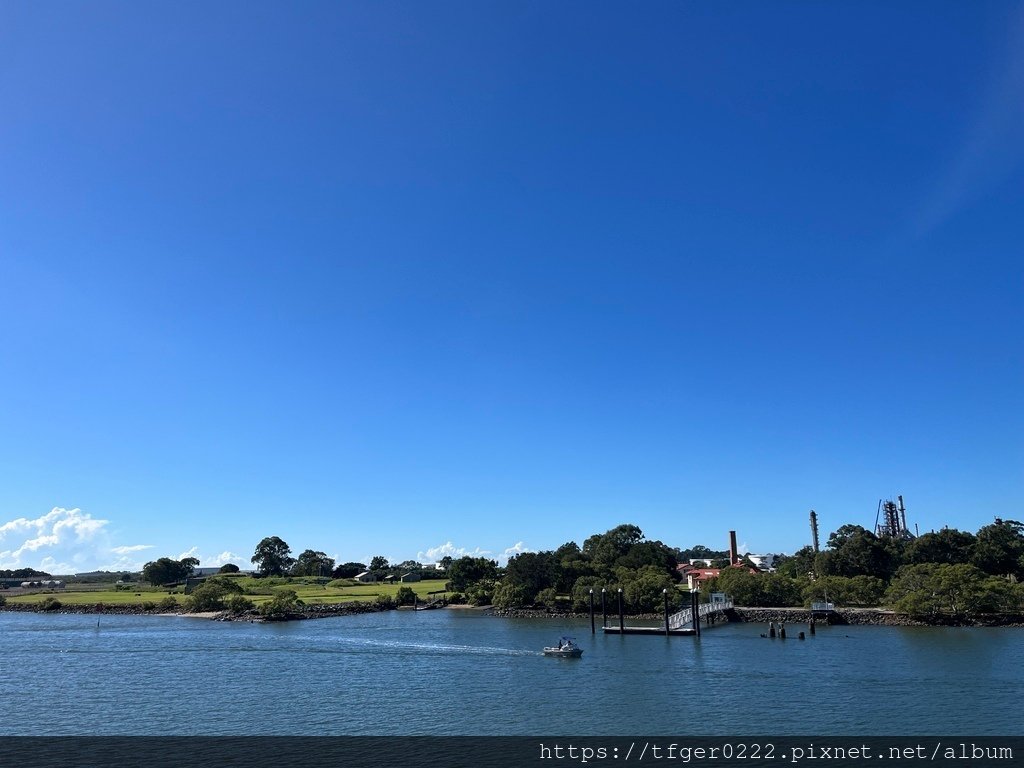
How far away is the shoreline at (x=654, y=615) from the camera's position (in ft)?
229

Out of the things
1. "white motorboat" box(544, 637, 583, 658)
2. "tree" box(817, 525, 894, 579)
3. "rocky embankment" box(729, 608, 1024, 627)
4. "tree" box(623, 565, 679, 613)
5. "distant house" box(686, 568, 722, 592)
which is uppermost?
"tree" box(817, 525, 894, 579)

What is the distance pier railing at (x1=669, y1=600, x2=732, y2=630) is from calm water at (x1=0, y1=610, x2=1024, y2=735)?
3226 mm

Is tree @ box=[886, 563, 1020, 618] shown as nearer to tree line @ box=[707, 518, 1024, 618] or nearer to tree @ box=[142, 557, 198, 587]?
tree line @ box=[707, 518, 1024, 618]

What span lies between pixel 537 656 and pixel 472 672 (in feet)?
28.8

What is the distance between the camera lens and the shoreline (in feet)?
229

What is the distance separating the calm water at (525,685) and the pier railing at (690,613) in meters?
3.23

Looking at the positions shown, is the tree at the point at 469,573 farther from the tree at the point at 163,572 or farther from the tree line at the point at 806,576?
the tree at the point at 163,572

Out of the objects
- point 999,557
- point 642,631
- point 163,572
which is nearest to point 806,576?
point 999,557

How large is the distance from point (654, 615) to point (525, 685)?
4727 cm

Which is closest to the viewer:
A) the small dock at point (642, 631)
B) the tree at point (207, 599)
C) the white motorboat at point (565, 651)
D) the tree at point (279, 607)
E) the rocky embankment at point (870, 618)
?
the white motorboat at point (565, 651)

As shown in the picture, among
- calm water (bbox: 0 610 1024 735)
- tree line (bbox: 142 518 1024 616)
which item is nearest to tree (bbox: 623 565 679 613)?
tree line (bbox: 142 518 1024 616)

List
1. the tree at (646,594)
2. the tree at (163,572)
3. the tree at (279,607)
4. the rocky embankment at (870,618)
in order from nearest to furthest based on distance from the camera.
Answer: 1. the rocky embankment at (870,618)
2. the tree at (646,594)
3. the tree at (279,607)
4. the tree at (163,572)

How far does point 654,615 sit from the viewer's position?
88750mm

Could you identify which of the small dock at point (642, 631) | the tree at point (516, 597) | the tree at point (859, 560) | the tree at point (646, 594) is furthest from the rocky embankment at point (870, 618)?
the tree at point (516, 597)
